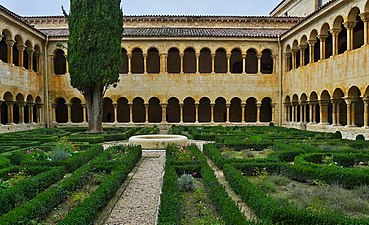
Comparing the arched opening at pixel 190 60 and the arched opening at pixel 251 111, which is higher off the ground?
the arched opening at pixel 190 60

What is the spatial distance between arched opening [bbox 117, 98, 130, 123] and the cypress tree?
10.1 meters

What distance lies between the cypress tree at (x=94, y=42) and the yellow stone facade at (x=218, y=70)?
4.51 metres

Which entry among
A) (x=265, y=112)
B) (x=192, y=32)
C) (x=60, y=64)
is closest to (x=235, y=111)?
(x=265, y=112)

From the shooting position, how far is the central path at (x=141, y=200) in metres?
6.12

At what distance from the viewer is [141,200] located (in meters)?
7.27

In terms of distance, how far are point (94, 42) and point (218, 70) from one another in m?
13.8

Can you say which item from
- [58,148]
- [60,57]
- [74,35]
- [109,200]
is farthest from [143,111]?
[109,200]

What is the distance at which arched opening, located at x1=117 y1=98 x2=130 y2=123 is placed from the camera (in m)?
30.6

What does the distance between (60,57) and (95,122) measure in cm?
1167

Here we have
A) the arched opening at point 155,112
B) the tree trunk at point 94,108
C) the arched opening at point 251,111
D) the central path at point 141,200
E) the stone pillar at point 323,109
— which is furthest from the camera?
Answer: the arched opening at point 155,112

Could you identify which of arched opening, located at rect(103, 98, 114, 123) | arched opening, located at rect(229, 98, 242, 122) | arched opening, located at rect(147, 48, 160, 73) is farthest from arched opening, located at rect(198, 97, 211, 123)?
arched opening, located at rect(103, 98, 114, 123)

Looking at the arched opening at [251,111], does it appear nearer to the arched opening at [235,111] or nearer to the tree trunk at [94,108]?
the arched opening at [235,111]

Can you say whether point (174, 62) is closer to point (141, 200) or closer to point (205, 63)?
point (205, 63)

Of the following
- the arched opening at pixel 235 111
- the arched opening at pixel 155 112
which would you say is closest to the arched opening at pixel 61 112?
the arched opening at pixel 155 112
